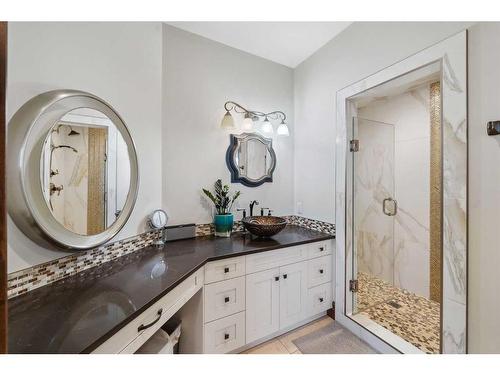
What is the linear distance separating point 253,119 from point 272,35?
0.77m

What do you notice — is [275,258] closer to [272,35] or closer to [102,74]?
[102,74]

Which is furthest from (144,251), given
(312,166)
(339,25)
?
(339,25)

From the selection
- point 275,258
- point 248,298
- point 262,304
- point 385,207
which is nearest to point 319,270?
point 275,258

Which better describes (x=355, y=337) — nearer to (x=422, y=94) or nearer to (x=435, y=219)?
(x=435, y=219)

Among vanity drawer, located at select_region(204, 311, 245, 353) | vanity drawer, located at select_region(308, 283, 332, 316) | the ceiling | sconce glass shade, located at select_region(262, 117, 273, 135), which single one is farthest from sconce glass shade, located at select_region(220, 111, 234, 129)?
vanity drawer, located at select_region(308, 283, 332, 316)

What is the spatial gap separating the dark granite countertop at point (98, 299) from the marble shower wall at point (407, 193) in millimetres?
1822

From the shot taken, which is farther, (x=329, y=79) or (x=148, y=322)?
(x=329, y=79)

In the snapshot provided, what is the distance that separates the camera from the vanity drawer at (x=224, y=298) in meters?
1.39

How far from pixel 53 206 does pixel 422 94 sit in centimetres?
338

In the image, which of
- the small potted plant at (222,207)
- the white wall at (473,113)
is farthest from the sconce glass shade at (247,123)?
Answer: the white wall at (473,113)

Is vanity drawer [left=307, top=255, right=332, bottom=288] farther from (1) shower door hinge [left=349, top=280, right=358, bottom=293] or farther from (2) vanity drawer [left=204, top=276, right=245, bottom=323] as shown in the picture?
(2) vanity drawer [left=204, top=276, right=245, bottom=323]

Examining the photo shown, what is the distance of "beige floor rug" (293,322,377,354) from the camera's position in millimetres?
1560

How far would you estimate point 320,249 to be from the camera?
188cm

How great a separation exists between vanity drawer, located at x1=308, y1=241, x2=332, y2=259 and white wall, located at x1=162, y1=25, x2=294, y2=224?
26.1 inches
